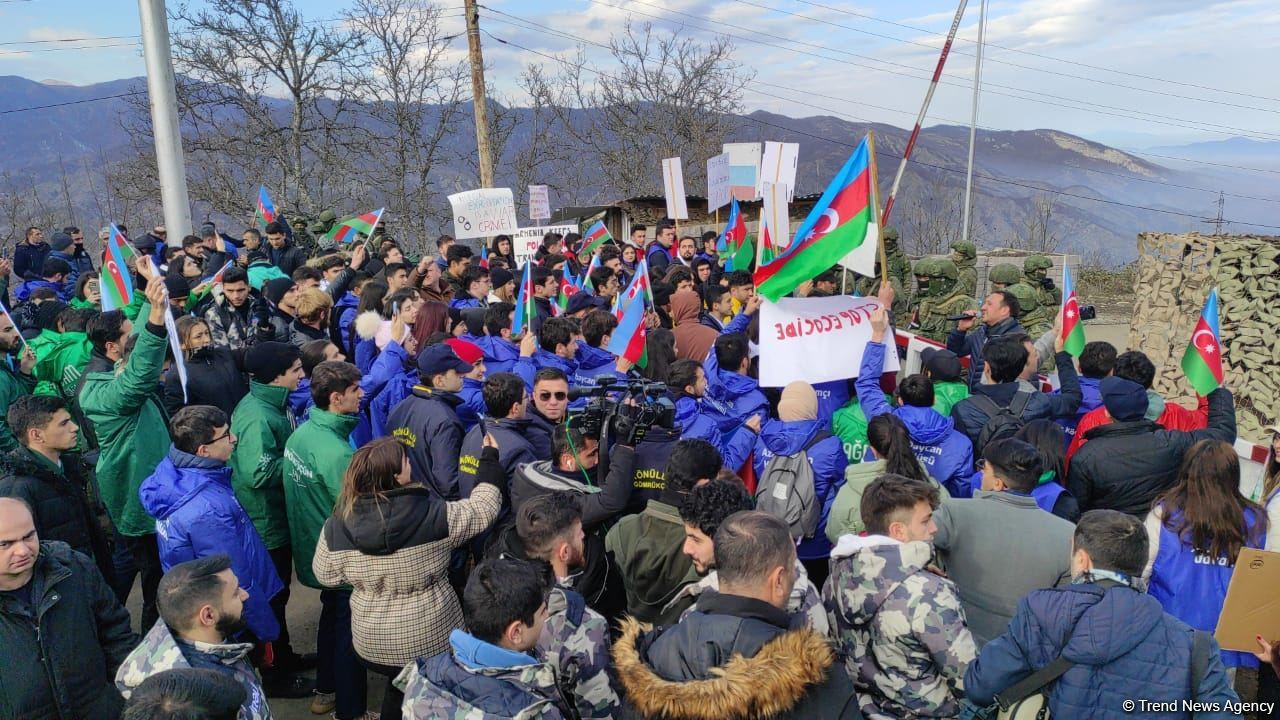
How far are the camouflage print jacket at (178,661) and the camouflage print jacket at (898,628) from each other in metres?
2.10

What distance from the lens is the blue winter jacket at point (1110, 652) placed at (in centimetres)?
265

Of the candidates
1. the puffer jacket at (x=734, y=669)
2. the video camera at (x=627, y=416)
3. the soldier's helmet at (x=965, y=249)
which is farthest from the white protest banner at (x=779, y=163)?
the puffer jacket at (x=734, y=669)

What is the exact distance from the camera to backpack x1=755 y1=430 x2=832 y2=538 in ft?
15.1

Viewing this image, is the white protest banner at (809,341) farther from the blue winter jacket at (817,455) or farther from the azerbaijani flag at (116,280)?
the azerbaijani flag at (116,280)

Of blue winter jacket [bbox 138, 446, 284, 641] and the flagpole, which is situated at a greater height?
the flagpole

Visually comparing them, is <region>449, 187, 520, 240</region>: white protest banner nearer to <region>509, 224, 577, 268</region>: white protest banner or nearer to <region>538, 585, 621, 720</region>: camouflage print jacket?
<region>509, 224, 577, 268</region>: white protest banner

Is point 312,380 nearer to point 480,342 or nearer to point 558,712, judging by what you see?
point 480,342

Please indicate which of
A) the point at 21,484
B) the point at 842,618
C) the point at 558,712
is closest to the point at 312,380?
the point at 21,484

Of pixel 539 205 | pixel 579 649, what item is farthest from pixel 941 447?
pixel 539 205

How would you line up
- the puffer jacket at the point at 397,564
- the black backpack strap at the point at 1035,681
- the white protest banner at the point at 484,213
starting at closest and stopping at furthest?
the black backpack strap at the point at 1035,681
the puffer jacket at the point at 397,564
the white protest banner at the point at 484,213

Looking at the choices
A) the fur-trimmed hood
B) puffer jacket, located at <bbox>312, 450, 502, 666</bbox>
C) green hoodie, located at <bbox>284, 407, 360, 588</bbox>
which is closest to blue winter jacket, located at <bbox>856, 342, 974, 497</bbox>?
puffer jacket, located at <bbox>312, 450, 502, 666</bbox>

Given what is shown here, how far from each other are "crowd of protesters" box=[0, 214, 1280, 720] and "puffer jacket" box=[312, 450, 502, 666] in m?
0.01

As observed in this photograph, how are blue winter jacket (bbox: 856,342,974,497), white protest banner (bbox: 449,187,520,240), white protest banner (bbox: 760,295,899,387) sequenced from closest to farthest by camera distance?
1. blue winter jacket (bbox: 856,342,974,497)
2. white protest banner (bbox: 760,295,899,387)
3. white protest banner (bbox: 449,187,520,240)

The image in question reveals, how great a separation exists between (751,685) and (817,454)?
2586mm
